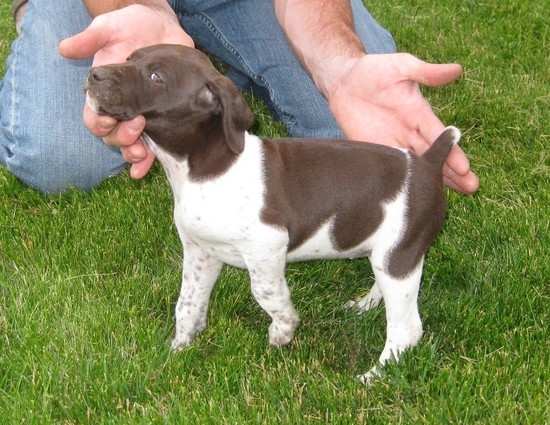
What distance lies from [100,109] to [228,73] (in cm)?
377

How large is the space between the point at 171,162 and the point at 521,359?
1865 millimetres

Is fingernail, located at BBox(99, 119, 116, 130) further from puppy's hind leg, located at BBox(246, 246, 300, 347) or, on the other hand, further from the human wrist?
the human wrist

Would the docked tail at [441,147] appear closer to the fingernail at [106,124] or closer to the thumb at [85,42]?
the fingernail at [106,124]

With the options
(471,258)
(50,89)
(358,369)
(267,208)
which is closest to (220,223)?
(267,208)

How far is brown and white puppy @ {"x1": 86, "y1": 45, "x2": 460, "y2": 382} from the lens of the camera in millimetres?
3648

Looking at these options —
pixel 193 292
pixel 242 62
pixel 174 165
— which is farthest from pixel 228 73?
pixel 174 165

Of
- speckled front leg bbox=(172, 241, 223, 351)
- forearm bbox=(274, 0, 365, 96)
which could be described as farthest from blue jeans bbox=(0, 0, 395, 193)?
speckled front leg bbox=(172, 241, 223, 351)

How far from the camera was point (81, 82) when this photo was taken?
622 cm

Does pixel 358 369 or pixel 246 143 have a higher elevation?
pixel 246 143

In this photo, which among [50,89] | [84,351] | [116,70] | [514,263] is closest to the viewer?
[116,70]

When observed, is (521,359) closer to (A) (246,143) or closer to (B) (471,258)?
(B) (471,258)

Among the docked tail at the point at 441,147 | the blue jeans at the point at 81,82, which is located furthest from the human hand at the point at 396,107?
the blue jeans at the point at 81,82

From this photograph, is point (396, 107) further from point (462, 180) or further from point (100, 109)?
point (100, 109)

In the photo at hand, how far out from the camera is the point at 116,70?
140 inches
